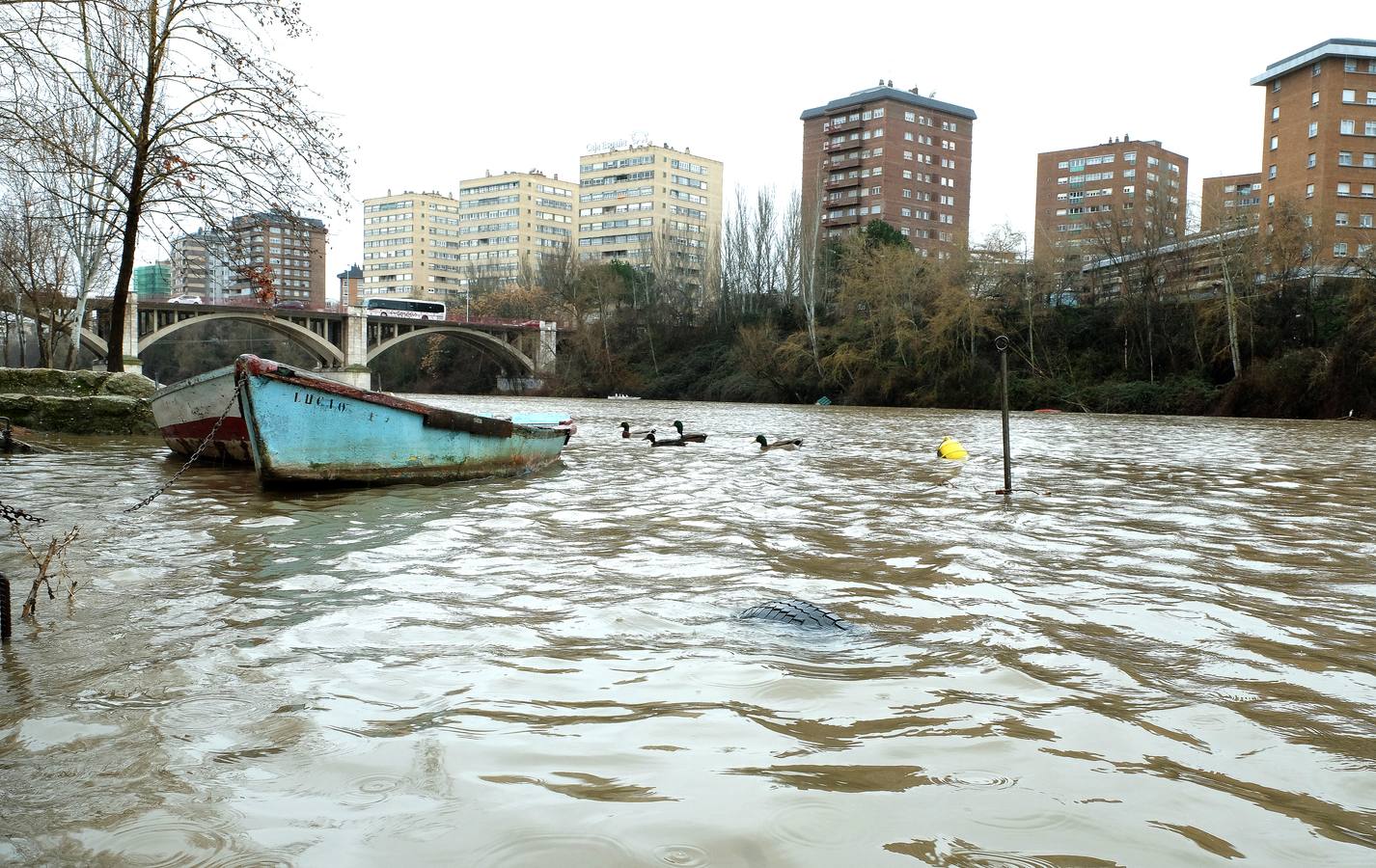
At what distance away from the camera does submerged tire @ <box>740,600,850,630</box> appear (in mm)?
4613

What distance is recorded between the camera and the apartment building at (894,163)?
308 feet

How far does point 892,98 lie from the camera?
93.0 meters

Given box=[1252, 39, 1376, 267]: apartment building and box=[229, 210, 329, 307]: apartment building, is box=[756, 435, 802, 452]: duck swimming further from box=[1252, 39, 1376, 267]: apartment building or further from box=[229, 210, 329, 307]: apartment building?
box=[1252, 39, 1376, 267]: apartment building

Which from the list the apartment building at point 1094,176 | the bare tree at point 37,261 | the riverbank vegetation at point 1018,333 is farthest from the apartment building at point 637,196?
the bare tree at point 37,261

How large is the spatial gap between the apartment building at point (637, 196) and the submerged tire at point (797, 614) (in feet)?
371

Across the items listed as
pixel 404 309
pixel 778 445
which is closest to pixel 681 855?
pixel 778 445

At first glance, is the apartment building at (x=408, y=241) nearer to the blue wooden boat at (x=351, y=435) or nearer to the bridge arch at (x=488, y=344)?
the bridge arch at (x=488, y=344)

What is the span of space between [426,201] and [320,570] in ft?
484

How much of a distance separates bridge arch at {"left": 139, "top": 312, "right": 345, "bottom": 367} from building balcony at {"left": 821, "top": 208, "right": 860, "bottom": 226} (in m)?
52.5

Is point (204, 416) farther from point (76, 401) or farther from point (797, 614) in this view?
point (797, 614)

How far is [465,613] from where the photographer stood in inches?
193

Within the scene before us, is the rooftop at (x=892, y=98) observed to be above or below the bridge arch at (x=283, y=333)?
above

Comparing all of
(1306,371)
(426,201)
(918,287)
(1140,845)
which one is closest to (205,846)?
(1140,845)

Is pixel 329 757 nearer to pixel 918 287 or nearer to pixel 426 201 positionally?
pixel 918 287
